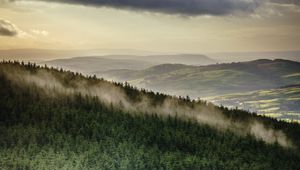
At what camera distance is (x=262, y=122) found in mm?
50562

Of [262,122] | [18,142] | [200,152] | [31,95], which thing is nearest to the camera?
[18,142]

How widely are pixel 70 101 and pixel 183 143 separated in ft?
37.0

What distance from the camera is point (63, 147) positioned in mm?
32219

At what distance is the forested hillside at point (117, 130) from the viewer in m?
31.7

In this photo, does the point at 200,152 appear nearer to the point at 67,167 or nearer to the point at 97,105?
the point at 97,105

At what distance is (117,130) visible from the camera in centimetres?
3884

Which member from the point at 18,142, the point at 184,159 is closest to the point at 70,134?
the point at 18,142

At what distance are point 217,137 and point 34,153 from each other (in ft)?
67.9

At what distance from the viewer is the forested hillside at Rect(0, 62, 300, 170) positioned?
104 feet

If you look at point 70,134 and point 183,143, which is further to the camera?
point 183,143

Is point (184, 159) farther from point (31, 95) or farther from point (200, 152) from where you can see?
point (31, 95)

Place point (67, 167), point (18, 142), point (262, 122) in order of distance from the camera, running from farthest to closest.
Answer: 1. point (262, 122)
2. point (18, 142)
3. point (67, 167)

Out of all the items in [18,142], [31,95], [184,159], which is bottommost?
[184,159]

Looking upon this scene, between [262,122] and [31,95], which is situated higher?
[31,95]
